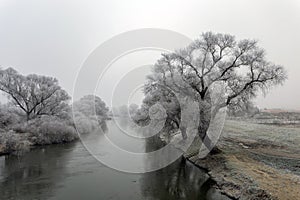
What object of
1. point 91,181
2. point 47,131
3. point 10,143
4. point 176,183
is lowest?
point 176,183

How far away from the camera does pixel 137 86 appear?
37812 mm

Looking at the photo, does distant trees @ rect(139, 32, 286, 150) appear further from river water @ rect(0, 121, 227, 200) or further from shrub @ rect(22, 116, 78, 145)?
shrub @ rect(22, 116, 78, 145)

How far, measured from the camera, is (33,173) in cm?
2130

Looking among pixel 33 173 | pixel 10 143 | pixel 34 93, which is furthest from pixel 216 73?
pixel 34 93

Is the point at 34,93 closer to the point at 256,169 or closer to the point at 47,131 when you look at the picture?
the point at 47,131

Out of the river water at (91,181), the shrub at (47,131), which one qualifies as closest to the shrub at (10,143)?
the river water at (91,181)

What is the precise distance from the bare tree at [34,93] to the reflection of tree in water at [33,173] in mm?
14511

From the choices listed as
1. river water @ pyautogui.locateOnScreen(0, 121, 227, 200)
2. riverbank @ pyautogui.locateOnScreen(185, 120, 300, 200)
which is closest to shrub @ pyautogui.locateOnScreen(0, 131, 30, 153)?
river water @ pyautogui.locateOnScreen(0, 121, 227, 200)

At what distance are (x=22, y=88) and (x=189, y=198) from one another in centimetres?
3796

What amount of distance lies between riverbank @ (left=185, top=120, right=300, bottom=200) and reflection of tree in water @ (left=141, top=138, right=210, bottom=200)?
118 centimetres

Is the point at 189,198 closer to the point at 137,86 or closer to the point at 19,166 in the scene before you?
the point at 19,166

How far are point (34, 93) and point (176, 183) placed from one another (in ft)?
112

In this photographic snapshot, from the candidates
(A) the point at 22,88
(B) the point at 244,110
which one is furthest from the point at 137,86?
(A) the point at 22,88

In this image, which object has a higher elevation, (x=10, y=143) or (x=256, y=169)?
(x=10, y=143)
